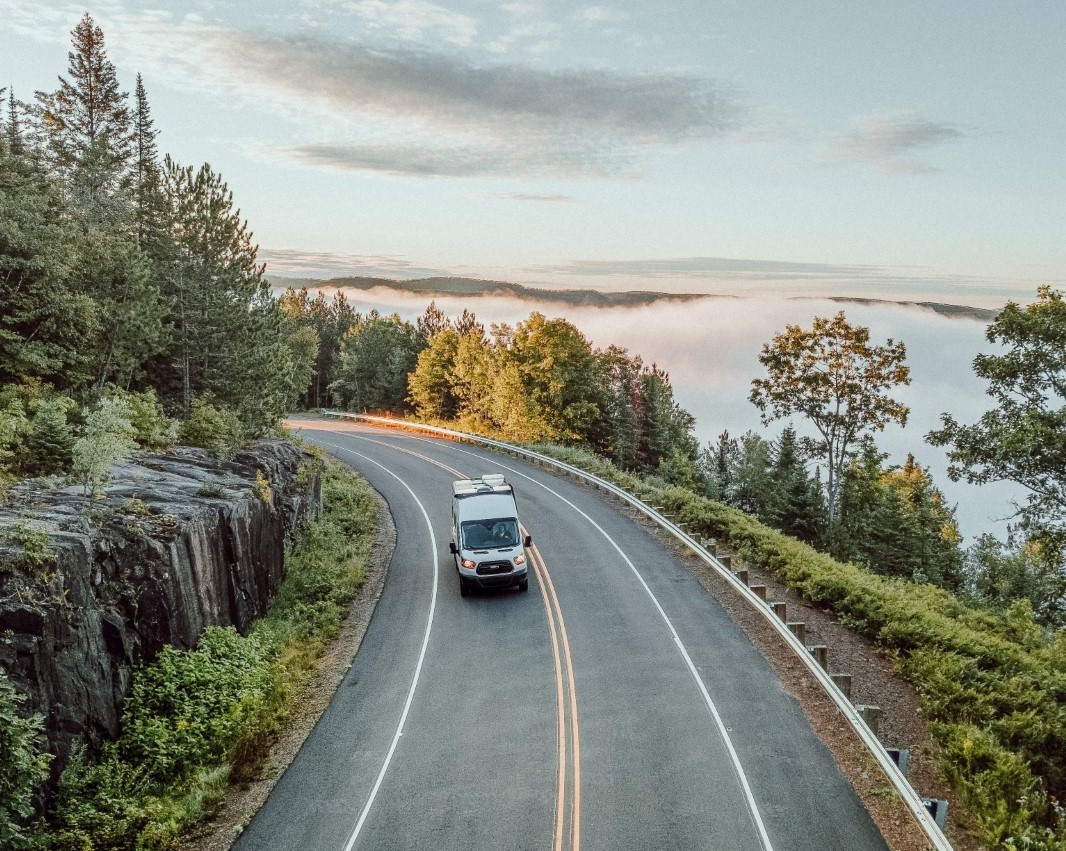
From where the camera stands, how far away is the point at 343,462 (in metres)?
39.9

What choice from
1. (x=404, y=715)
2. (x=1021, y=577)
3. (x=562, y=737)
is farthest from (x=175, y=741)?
(x=1021, y=577)

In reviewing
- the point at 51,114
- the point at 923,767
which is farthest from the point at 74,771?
the point at 51,114

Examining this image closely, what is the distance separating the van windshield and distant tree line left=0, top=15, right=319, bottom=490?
9.65 m

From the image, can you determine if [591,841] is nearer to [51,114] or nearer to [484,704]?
[484,704]

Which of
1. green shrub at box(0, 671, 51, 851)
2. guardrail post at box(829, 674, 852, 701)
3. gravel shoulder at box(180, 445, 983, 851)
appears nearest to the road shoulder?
gravel shoulder at box(180, 445, 983, 851)

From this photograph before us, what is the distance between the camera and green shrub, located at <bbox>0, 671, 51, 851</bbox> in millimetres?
9414

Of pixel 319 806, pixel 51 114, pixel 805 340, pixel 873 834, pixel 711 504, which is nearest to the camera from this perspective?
pixel 873 834

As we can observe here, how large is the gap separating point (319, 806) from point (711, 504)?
19.8 metres

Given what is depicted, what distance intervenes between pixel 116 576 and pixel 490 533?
10037mm

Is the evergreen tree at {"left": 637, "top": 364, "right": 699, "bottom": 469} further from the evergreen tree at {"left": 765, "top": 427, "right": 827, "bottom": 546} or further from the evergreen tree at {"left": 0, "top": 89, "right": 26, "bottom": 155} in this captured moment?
the evergreen tree at {"left": 0, "top": 89, "right": 26, "bottom": 155}

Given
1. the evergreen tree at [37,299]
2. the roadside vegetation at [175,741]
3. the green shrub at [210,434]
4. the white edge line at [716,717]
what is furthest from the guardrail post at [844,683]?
the evergreen tree at [37,299]

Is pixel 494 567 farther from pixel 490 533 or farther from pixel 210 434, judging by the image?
pixel 210 434

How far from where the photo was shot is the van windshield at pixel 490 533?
20250mm

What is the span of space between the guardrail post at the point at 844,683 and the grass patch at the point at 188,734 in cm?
1168
